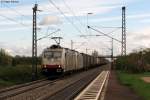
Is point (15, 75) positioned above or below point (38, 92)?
above

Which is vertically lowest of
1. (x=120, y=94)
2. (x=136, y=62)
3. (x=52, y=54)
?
(x=120, y=94)

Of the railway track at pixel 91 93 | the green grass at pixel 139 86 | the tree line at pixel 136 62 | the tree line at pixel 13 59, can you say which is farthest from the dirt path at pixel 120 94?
the tree line at pixel 13 59

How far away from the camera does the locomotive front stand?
49.0 meters

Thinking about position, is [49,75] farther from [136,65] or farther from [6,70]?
[136,65]

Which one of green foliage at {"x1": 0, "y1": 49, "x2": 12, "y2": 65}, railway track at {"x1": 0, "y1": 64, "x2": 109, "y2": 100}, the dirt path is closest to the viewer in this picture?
railway track at {"x1": 0, "y1": 64, "x2": 109, "y2": 100}

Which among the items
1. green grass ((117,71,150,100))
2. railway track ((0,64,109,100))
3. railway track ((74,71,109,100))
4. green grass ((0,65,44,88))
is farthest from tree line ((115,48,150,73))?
railway track ((0,64,109,100))

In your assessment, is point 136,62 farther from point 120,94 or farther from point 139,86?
point 120,94

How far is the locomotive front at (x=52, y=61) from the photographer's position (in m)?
49.0

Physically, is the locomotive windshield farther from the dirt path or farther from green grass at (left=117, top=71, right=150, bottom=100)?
the dirt path

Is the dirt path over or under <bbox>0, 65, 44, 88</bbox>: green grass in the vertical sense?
under

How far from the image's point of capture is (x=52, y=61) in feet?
163

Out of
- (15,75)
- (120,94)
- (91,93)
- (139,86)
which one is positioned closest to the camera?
(120,94)

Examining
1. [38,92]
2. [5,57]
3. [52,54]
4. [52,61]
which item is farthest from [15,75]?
[5,57]

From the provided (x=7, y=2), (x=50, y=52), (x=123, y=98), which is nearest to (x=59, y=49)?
(x=50, y=52)
